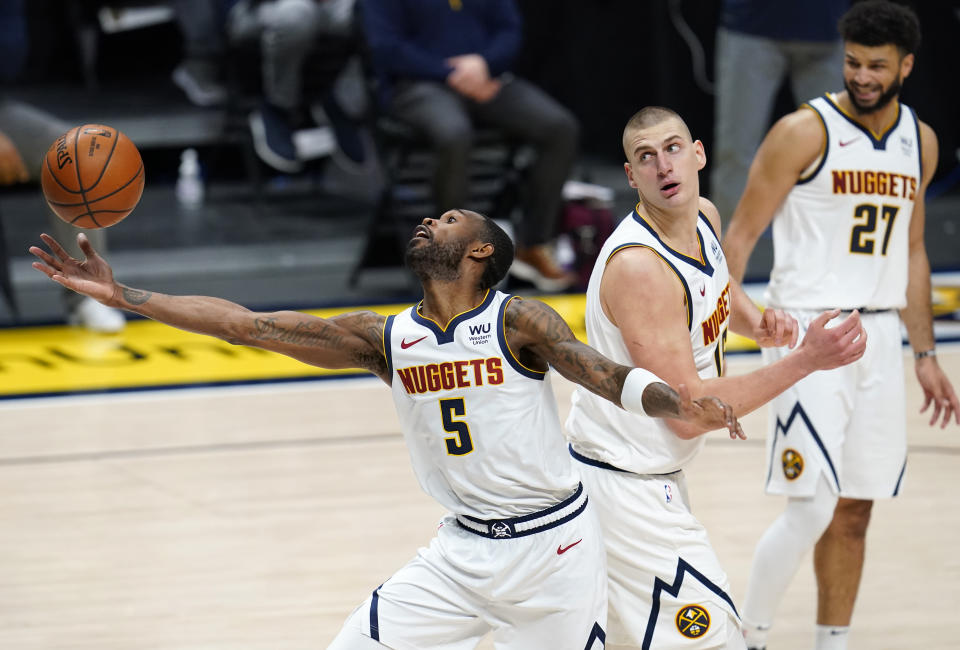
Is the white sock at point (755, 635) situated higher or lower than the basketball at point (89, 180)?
lower

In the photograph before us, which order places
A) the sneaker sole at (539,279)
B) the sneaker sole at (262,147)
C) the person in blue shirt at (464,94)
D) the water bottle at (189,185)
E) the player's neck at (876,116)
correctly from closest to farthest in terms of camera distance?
1. the player's neck at (876,116)
2. the person in blue shirt at (464,94)
3. the sneaker sole at (539,279)
4. the sneaker sole at (262,147)
5. the water bottle at (189,185)

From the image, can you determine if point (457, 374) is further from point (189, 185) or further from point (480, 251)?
point (189, 185)

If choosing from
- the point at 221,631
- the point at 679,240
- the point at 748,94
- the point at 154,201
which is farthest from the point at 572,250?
the point at 679,240

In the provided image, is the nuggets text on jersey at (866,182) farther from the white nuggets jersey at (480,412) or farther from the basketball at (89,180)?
the basketball at (89,180)

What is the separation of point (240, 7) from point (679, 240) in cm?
760

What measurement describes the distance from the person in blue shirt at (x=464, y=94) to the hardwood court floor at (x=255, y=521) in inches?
68.6

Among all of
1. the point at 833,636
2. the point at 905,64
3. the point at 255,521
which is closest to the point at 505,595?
the point at 833,636

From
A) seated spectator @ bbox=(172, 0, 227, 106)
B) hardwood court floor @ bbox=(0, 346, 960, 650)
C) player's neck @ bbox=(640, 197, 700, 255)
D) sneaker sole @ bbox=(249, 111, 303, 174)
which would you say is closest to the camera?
player's neck @ bbox=(640, 197, 700, 255)

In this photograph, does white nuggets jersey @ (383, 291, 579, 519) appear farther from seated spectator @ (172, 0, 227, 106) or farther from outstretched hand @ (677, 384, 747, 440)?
seated spectator @ (172, 0, 227, 106)

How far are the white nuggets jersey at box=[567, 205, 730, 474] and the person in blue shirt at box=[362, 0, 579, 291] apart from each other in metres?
4.89

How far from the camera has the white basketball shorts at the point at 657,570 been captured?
3336mm

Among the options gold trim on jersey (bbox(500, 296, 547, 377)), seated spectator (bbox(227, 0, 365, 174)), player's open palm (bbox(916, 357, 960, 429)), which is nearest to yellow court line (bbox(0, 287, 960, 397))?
seated spectator (bbox(227, 0, 365, 174))

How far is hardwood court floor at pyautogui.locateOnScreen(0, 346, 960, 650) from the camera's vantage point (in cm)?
461

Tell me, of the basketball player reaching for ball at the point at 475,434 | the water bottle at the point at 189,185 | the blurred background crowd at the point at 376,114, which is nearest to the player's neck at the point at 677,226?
the basketball player reaching for ball at the point at 475,434
